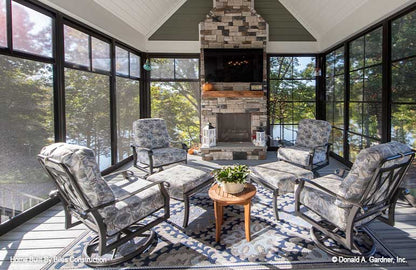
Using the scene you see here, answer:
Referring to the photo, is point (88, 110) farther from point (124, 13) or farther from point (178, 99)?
point (178, 99)

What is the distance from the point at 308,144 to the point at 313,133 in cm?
23

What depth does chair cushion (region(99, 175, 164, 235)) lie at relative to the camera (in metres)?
2.16

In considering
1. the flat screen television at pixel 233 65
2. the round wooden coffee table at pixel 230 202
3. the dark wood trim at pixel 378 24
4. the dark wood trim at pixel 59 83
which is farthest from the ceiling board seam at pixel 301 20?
the round wooden coffee table at pixel 230 202

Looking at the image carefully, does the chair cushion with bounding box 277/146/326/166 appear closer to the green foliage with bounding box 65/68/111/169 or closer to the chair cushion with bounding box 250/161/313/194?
the chair cushion with bounding box 250/161/313/194

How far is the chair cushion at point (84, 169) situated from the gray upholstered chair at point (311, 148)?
3330 mm

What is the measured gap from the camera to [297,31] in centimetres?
647

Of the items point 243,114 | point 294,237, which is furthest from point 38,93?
point 243,114

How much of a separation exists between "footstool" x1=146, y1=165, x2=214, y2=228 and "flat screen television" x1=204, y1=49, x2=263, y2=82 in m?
3.34

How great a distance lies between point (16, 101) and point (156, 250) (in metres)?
2.34

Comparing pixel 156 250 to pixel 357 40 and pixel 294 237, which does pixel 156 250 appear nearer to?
pixel 294 237

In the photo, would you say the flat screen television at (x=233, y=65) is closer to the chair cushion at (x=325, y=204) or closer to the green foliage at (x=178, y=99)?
the green foliage at (x=178, y=99)

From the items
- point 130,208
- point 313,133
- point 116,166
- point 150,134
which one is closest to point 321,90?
point 313,133

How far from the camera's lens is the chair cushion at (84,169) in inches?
76.1

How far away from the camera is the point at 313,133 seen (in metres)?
4.79
